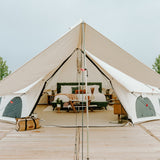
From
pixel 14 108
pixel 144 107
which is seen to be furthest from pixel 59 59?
pixel 144 107

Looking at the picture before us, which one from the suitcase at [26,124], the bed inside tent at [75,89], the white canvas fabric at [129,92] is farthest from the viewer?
the bed inside tent at [75,89]

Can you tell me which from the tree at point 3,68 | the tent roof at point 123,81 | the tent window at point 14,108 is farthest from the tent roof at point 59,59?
the tree at point 3,68

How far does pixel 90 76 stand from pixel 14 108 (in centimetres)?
425

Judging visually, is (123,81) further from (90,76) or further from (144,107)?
(90,76)

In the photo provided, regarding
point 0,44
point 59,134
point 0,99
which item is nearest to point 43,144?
point 59,134

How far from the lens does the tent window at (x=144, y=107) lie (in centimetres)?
490

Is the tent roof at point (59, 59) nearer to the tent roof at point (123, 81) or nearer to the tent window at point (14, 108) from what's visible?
the tent roof at point (123, 81)

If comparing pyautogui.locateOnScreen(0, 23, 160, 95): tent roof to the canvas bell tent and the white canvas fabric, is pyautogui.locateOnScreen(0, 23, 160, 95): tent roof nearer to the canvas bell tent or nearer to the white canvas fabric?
the canvas bell tent

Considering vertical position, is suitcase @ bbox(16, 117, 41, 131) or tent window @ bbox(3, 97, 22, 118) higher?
tent window @ bbox(3, 97, 22, 118)

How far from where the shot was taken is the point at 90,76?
8539mm

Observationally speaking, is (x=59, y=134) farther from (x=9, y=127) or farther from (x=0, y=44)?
(x=0, y=44)

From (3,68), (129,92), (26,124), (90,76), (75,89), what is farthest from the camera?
(3,68)

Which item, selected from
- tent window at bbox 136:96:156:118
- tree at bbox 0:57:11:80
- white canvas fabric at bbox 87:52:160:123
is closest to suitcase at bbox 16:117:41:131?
white canvas fabric at bbox 87:52:160:123

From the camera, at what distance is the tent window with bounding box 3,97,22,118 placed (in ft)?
16.2
